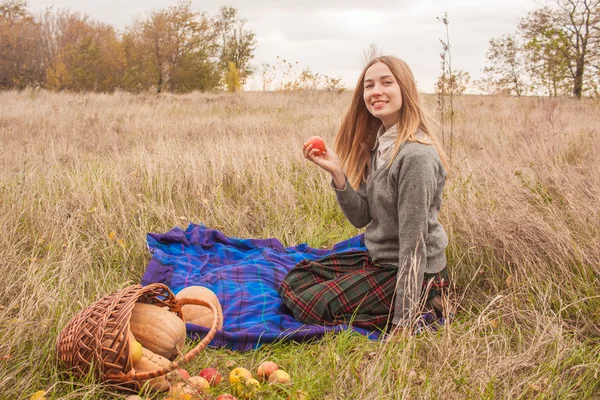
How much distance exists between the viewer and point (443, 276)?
9.25 ft

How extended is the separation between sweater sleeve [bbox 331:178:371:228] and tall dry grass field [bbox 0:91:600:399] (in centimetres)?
66

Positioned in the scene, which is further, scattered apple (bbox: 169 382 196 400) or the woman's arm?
the woman's arm

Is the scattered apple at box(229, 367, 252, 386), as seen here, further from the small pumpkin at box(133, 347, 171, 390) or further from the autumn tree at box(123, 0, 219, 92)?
the autumn tree at box(123, 0, 219, 92)

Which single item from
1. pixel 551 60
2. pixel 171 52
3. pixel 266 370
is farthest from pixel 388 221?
pixel 171 52

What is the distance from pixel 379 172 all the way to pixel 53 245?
7.41 ft

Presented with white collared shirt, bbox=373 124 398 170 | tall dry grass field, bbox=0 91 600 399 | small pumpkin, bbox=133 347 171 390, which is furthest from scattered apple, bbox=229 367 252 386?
white collared shirt, bbox=373 124 398 170

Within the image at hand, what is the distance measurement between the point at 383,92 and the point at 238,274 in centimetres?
162

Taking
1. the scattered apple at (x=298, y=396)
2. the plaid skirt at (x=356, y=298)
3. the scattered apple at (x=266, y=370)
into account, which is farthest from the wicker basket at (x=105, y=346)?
the plaid skirt at (x=356, y=298)

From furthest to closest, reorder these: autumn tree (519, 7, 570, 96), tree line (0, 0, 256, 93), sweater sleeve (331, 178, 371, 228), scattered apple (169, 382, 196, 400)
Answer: tree line (0, 0, 256, 93) < autumn tree (519, 7, 570, 96) < sweater sleeve (331, 178, 371, 228) < scattered apple (169, 382, 196, 400)

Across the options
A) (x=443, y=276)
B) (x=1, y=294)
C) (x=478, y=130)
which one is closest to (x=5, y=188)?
(x=1, y=294)

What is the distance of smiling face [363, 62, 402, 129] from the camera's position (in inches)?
109

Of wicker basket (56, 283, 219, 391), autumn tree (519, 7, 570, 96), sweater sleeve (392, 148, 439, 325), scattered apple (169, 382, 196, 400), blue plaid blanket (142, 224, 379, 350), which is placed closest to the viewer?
scattered apple (169, 382, 196, 400)

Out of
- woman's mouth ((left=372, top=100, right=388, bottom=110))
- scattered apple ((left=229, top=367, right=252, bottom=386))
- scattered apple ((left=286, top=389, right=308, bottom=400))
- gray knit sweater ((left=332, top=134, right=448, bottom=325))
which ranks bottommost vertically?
scattered apple ((left=286, top=389, right=308, bottom=400))

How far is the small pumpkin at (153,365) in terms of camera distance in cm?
198
